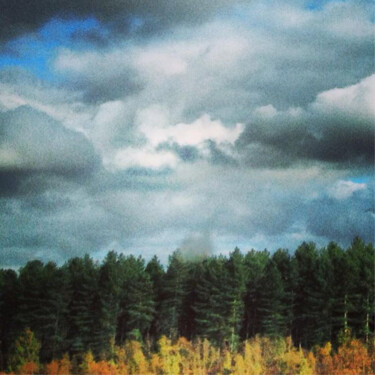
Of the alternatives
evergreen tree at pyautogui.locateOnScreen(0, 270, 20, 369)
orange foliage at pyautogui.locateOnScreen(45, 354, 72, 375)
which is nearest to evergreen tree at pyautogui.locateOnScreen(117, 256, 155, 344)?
orange foliage at pyautogui.locateOnScreen(45, 354, 72, 375)

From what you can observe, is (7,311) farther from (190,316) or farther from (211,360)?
(211,360)

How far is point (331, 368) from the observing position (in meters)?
66.4

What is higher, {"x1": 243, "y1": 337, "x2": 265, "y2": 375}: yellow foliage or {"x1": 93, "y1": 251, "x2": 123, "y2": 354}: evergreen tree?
{"x1": 93, "y1": 251, "x2": 123, "y2": 354}: evergreen tree

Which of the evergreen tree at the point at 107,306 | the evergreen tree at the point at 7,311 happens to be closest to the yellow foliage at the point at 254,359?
the evergreen tree at the point at 107,306

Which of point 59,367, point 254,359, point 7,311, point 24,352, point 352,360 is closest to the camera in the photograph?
point 24,352

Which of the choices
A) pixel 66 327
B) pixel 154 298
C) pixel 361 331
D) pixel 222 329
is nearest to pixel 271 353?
pixel 222 329

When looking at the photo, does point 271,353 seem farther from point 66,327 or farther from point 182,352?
point 66,327

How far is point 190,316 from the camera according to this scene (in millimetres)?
79000

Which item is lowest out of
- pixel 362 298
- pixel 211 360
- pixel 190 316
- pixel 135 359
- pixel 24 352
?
pixel 211 360

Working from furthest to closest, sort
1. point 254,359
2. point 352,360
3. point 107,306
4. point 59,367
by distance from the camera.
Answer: point 107,306, point 254,359, point 352,360, point 59,367

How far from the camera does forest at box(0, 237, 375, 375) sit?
217 ft

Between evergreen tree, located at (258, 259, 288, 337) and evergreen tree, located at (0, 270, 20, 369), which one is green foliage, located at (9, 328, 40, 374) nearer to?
evergreen tree, located at (0, 270, 20, 369)

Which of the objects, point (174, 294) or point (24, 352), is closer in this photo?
point (24, 352)

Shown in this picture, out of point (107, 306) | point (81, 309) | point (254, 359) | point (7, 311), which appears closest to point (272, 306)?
point (254, 359)
